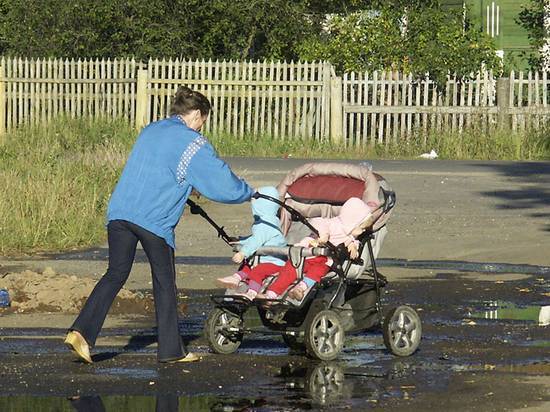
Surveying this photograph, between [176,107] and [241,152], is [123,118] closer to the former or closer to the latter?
[241,152]

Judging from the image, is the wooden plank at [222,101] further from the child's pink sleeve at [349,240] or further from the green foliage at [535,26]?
the child's pink sleeve at [349,240]

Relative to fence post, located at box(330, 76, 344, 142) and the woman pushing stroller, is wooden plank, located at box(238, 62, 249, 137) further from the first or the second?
the woman pushing stroller

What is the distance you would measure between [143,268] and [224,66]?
1603 cm

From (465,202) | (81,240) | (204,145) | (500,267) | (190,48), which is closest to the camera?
(204,145)

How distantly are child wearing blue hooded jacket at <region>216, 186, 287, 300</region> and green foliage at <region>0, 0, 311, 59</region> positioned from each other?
23.4 m

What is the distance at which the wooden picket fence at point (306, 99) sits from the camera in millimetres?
30531

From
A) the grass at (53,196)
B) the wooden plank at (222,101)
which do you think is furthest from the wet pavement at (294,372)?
the wooden plank at (222,101)

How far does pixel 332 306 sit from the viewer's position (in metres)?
10.9

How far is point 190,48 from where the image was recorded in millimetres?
35344

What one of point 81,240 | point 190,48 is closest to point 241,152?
point 190,48

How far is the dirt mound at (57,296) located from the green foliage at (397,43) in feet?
65.2

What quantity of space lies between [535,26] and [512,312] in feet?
83.7

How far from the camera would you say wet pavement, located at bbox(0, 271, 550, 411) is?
351 inches

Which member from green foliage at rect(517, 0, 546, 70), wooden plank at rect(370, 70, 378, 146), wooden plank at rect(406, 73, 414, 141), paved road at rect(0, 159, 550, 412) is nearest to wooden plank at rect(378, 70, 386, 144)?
wooden plank at rect(370, 70, 378, 146)
